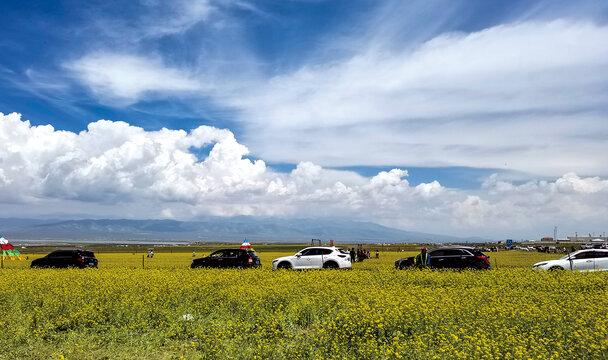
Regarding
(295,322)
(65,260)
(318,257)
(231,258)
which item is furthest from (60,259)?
(295,322)

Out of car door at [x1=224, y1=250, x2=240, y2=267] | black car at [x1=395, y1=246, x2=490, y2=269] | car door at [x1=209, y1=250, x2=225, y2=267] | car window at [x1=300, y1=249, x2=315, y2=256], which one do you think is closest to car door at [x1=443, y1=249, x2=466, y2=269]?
black car at [x1=395, y1=246, x2=490, y2=269]

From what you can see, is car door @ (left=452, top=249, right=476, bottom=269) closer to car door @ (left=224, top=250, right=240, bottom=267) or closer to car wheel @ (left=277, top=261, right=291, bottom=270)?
car wheel @ (left=277, top=261, right=291, bottom=270)

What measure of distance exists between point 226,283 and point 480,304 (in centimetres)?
1059

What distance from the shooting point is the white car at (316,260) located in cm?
2695

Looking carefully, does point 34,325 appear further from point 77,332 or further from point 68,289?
point 68,289

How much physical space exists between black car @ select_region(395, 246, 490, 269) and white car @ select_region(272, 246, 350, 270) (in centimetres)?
378

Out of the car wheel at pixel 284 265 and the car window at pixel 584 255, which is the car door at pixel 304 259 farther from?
the car window at pixel 584 255

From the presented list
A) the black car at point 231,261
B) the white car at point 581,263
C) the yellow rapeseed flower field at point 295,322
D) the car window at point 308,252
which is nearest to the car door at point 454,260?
the white car at point 581,263

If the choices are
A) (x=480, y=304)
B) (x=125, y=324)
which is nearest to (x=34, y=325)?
(x=125, y=324)

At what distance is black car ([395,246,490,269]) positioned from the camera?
25062 millimetres

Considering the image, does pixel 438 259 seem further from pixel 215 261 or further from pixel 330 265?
pixel 215 261

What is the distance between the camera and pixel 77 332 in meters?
12.1

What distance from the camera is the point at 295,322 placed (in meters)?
12.8

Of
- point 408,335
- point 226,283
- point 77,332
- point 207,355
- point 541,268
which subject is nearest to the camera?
point 207,355
